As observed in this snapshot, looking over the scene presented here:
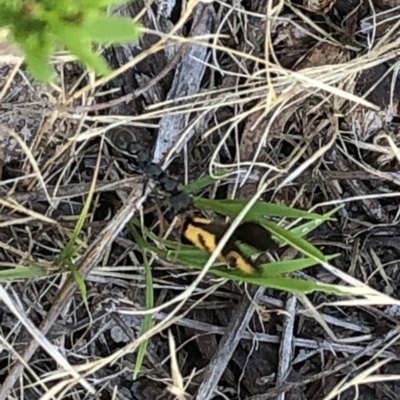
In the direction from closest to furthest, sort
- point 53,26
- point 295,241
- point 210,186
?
point 53,26 → point 295,241 → point 210,186

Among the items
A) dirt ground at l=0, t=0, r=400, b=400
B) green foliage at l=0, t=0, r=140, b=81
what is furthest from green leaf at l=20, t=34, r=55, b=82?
dirt ground at l=0, t=0, r=400, b=400

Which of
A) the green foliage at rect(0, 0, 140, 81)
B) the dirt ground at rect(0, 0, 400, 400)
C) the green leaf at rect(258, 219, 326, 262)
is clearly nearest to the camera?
the green foliage at rect(0, 0, 140, 81)

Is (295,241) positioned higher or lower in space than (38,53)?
lower

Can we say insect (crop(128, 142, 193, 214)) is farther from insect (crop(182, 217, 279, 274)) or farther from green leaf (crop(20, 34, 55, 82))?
green leaf (crop(20, 34, 55, 82))

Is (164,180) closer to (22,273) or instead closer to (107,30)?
(22,273)

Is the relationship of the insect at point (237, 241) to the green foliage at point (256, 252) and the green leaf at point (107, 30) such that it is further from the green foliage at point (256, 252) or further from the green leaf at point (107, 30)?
the green leaf at point (107, 30)

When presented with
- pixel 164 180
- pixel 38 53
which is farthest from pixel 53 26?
pixel 164 180
